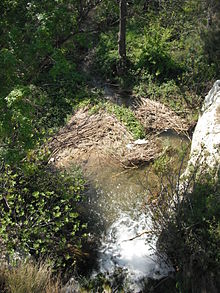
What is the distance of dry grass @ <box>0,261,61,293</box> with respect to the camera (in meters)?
4.70

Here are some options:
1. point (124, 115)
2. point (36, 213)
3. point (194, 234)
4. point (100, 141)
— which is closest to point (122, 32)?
point (124, 115)

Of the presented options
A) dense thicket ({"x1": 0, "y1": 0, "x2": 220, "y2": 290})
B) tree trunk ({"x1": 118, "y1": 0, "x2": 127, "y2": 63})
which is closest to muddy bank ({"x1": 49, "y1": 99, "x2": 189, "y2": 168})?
dense thicket ({"x1": 0, "y1": 0, "x2": 220, "y2": 290})

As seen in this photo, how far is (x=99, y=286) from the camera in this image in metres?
5.70

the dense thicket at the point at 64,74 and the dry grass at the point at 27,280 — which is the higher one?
the dense thicket at the point at 64,74

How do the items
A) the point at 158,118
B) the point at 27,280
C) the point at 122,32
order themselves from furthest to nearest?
1. the point at 122,32
2. the point at 158,118
3. the point at 27,280

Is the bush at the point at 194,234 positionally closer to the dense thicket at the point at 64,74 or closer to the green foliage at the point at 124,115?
the dense thicket at the point at 64,74

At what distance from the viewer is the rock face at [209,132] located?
6.18 m

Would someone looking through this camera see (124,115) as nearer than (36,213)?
No

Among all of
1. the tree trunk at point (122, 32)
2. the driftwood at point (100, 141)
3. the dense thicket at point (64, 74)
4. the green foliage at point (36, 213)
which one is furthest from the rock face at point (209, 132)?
the tree trunk at point (122, 32)

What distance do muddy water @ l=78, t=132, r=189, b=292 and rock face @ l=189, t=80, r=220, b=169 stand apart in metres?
0.91

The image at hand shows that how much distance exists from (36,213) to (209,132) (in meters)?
3.45

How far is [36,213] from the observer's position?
553cm

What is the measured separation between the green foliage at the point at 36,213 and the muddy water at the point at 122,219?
0.53 meters

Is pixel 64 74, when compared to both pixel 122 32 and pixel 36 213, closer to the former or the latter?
pixel 122 32
